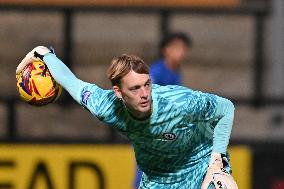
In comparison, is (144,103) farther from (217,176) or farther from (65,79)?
(65,79)

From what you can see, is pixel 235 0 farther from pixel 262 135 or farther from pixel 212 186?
pixel 212 186

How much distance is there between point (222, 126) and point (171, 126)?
0.31 metres

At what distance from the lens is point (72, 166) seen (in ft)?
36.1

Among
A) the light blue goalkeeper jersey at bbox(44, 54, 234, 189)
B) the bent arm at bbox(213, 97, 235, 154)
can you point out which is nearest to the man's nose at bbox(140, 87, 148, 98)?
the light blue goalkeeper jersey at bbox(44, 54, 234, 189)

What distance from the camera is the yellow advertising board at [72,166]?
432 inches

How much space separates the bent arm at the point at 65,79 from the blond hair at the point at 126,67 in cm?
46

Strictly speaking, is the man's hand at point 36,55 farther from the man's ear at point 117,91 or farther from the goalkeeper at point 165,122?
the man's ear at point 117,91

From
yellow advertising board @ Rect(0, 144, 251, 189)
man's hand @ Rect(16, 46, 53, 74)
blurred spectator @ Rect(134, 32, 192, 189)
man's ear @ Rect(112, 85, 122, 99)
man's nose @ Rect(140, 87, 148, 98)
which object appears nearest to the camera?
man's nose @ Rect(140, 87, 148, 98)

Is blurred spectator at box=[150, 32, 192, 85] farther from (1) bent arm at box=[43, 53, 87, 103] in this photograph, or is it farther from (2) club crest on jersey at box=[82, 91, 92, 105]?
(2) club crest on jersey at box=[82, 91, 92, 105]

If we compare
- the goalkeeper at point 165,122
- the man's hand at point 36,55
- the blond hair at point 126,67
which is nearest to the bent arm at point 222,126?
the goalkeeper at point 165,122

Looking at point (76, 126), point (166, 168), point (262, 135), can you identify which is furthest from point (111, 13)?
point (166, 168)

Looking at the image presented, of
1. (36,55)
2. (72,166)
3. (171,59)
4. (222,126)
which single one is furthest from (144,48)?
(222,126)

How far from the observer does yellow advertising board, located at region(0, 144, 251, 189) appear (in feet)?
36.0

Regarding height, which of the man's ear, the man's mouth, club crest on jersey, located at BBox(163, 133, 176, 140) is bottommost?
club crest on jersey, located at BBox(163, 133, 176, 140)
